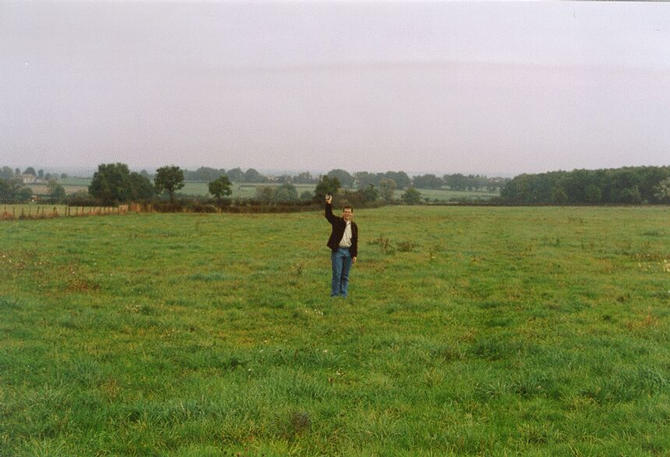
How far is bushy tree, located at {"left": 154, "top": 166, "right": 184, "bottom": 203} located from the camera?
4862 cm

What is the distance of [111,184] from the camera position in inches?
2078

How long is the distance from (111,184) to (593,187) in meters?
74.5

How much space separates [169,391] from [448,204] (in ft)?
230

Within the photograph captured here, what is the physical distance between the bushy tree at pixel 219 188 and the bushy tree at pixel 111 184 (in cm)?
840

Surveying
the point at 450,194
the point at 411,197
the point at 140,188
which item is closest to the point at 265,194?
the point at 140,188

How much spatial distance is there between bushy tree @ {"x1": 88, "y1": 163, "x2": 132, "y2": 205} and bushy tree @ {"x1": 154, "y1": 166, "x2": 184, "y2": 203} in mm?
3737

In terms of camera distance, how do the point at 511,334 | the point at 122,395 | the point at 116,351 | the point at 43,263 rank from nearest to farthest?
the point at 122,395 < the point at 116,351 < the point at 511,334 < the point at 43,263

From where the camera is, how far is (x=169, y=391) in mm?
6930

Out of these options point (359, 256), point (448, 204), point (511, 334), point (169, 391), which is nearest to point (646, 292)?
point (511, 334)

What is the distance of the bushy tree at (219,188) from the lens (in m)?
51.0

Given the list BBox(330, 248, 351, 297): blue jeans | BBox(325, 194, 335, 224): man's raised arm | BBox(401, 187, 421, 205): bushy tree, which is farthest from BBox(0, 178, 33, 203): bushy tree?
BBox(401, 187, 421, 205): bushy tree

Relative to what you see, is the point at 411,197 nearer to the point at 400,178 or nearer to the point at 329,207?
the point at 400,178

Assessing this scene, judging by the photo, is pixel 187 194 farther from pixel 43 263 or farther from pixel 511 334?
pixel 511 334

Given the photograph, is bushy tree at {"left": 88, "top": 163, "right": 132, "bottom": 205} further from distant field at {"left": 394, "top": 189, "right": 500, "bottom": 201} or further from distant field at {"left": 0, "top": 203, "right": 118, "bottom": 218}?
distant field at {"left": 394, "top": 189, "right": 500, "bottom": 201}
